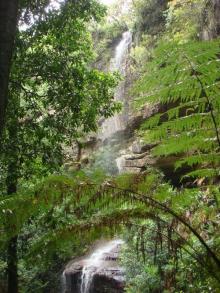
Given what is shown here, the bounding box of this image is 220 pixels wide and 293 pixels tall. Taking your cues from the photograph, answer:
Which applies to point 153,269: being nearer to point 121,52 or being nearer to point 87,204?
point 87,204

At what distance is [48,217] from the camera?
2.63 meters

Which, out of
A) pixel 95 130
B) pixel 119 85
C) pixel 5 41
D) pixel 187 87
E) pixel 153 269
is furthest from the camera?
pixel 119 85

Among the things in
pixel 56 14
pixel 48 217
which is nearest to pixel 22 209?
pixel 48 217

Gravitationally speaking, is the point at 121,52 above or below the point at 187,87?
above

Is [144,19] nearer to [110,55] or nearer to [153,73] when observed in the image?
[110,55]

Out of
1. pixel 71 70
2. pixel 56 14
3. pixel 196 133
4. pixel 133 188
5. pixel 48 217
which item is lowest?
pixel 48 217

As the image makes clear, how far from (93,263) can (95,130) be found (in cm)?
563

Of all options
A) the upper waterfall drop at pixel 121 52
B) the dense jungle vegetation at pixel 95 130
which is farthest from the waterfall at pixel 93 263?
the upper waterfall drop at pixel 121 52

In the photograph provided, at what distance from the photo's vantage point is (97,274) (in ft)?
33.4

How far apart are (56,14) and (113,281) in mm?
6089

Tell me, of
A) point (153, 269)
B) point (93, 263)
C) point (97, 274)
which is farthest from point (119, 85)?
point (153, 269)

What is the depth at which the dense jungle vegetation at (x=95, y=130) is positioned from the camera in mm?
2416

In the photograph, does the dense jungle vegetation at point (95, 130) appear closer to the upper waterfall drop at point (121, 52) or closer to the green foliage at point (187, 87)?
the green foliage at point (187, 87)

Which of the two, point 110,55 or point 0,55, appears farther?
point 110,55
